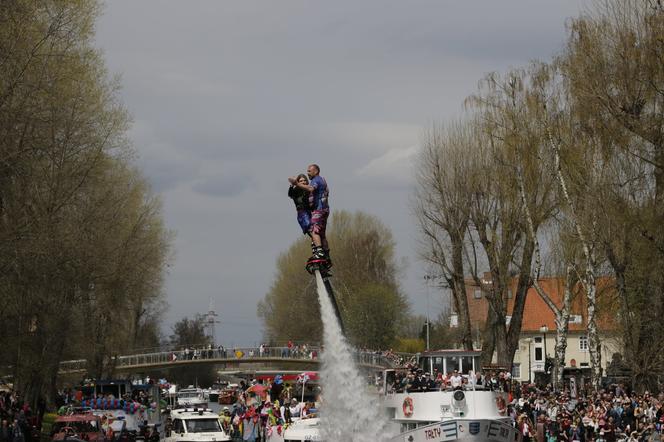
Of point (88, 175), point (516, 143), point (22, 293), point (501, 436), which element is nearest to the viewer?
point (501, 436)

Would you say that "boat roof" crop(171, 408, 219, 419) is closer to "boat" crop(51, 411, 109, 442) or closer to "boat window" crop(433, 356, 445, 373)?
"boat" crop(51, 411, 109, 442)

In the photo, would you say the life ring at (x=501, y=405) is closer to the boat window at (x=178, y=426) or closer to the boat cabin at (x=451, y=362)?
the boat cabin at (x=451, y=362)

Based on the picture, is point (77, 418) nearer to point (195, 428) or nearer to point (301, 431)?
point (195, 428)

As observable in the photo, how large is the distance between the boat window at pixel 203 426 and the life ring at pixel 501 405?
11.8 m

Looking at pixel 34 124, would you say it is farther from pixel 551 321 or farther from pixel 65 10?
pixel 551 321

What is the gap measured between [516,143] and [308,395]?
20805mm

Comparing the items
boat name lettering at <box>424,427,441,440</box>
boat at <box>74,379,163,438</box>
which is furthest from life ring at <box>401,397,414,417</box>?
boat at <box>74,379,163,438</box>

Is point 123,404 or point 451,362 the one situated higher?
point 451,362

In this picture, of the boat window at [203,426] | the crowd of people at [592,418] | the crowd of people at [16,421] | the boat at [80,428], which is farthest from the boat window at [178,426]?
the crowd of people at [592,418]

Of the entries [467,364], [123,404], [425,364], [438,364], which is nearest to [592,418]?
[467,364]

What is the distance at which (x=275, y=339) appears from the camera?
129m

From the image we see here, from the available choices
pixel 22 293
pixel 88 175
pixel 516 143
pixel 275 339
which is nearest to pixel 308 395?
pixel 516 143

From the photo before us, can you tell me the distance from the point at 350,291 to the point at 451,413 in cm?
7946

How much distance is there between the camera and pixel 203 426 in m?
40.7
